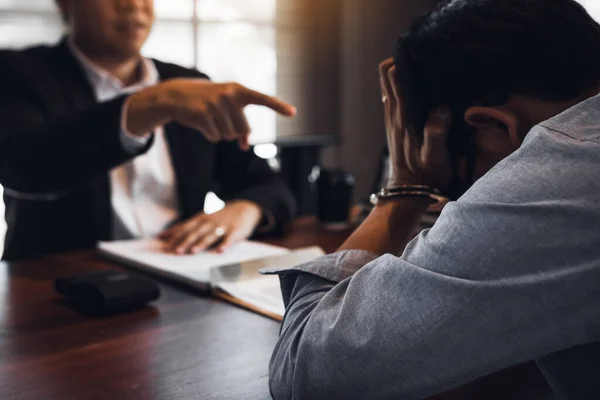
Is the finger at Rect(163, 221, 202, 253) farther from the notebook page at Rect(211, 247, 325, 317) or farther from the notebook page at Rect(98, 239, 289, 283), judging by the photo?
the notebook page at Rect(211, 247, 325, 317)

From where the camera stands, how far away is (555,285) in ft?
1.83

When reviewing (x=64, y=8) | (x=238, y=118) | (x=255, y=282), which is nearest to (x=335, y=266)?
(x=255, y=282)

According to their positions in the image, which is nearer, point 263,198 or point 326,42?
point 263,198

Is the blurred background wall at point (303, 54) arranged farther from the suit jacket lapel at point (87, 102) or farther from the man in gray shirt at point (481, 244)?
the man in gray shirt at point (481, 244)

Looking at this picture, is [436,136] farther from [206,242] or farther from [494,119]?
[206,242]

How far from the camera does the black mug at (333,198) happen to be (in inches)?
65.3

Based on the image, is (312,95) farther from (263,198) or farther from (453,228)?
(453,228)

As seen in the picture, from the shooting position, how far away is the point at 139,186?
1.89 m

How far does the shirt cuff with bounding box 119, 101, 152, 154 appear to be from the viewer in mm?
1394

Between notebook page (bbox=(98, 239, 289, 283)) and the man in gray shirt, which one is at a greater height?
the man in gray shirt

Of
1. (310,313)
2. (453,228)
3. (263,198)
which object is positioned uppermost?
(453,228)

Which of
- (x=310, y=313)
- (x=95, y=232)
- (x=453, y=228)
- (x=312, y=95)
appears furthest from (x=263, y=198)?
(x=312, y=95)

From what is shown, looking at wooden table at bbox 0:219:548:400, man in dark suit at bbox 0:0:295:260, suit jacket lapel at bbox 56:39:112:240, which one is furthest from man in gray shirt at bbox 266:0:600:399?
suit jacket lapel at bbox 56:39:112:240

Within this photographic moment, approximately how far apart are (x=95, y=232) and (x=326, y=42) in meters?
1.77
